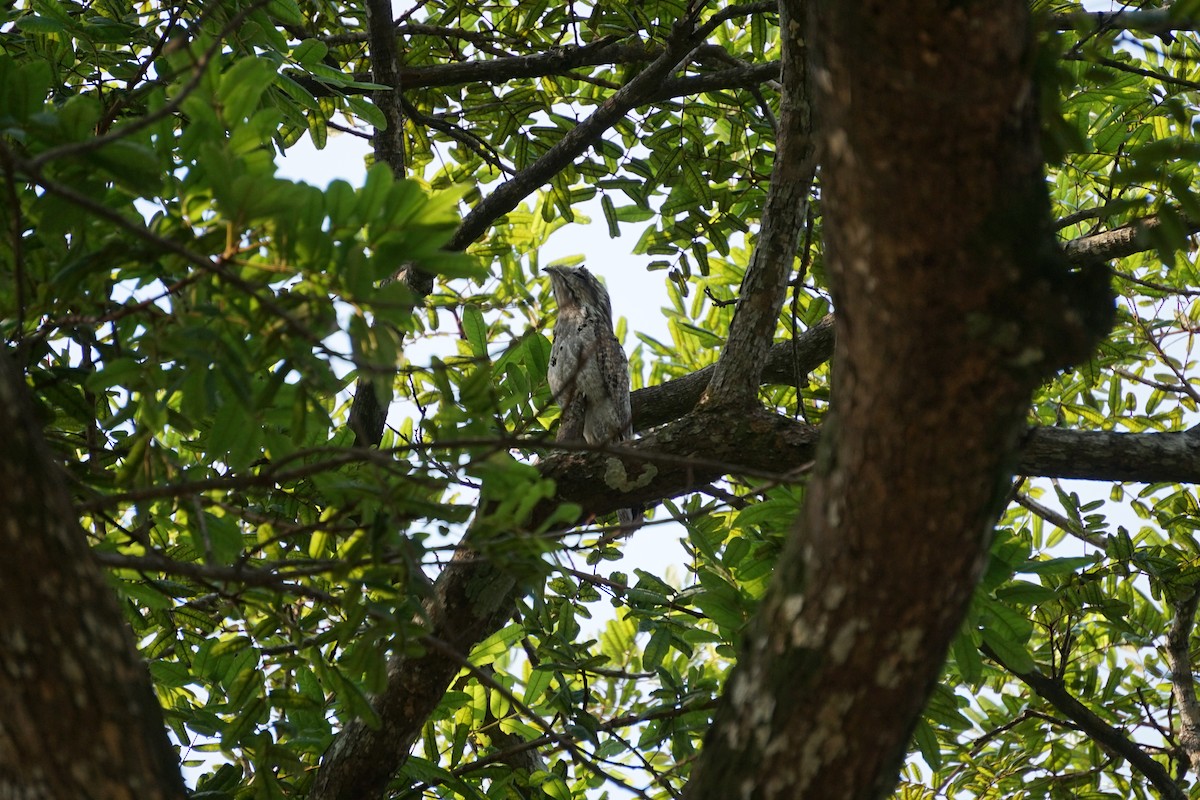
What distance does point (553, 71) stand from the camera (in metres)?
4.53

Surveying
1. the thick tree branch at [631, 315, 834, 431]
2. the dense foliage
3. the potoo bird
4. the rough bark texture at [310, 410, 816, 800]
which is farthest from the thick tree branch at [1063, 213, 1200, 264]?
the potoo bird

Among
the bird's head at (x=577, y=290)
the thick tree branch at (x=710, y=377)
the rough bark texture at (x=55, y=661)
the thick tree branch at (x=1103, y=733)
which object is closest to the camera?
the rough bark texture at (x=55, y=661)

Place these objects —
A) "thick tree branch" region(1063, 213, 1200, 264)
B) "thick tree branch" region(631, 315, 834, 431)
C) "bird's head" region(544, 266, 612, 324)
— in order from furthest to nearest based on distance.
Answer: "bird's head" region(544, 266, 612, 324) → "thick tree branch" region(631, 315, 834, 431) → "thick tree branch" region(1063, 213, 1200, 264)

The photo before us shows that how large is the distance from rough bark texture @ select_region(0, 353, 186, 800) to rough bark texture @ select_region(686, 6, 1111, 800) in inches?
35.9

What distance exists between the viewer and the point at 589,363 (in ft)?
20.0

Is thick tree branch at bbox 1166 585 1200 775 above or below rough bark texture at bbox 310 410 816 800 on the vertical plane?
above

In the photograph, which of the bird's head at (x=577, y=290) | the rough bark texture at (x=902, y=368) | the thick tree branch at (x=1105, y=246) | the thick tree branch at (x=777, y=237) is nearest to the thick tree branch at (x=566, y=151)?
the thick tree branch at (x=777, y=237)

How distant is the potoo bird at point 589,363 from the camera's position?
573cm

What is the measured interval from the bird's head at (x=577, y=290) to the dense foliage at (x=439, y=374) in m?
0.25

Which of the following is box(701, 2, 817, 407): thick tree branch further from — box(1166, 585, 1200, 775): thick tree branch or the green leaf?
box(1166, 585, 1200, 775): thick tree branch

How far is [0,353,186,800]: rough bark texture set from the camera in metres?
1.46

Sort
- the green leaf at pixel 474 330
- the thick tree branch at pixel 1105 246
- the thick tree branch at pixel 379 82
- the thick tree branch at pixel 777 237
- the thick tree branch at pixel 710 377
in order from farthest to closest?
the thick tree branch at pixel 710 377, the thick tree branch at pixel 379 82, the thick tree branch at pixel 1105 246, the green leaf at pixel 474 330, the thick tree branch at pixel 777 237

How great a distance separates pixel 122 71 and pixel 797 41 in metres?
2.32

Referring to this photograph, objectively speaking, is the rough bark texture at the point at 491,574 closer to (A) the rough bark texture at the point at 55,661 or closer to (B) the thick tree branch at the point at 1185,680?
(A) the rough bark texture at the point at 55,661
